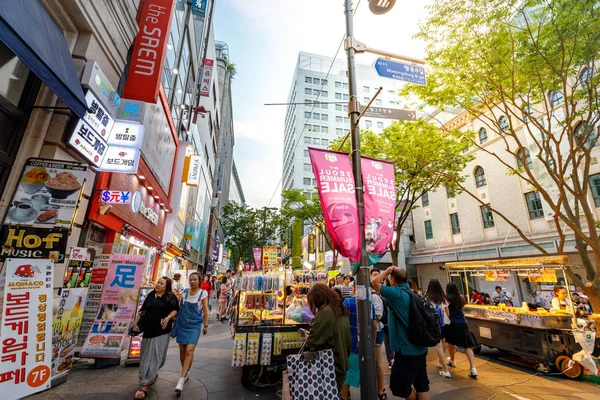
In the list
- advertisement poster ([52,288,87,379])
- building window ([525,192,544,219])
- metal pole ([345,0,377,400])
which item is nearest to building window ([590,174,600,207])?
building window ([525,192,544,219])

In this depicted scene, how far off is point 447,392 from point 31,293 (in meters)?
6.75

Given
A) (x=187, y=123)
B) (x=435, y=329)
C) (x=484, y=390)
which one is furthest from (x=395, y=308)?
(x=187, y=123)

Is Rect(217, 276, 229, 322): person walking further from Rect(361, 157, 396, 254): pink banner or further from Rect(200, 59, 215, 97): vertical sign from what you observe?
Rect(200, 59, 215, 97): vertical sign

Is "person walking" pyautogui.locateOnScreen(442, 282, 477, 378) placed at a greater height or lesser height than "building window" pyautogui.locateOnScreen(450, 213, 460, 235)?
lesser

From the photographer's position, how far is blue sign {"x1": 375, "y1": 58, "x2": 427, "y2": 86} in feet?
16.5

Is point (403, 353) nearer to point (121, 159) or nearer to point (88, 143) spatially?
point (88, 143)

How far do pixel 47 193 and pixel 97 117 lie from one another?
6.67 ft

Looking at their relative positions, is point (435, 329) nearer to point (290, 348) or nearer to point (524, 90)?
point (290, 348)

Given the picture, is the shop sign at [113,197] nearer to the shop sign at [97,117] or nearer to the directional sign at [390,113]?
the shop sign at [97,117]

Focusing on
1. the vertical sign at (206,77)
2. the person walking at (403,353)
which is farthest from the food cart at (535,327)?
the vertical sign at (206,77)

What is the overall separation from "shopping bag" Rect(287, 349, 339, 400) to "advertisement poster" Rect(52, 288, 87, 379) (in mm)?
4509

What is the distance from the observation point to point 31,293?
3.28m

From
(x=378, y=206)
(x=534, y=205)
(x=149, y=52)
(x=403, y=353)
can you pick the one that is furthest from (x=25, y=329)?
(x=534, y=205)

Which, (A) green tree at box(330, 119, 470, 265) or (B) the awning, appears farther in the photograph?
(A) green tree at box(330, 119, 470, 265)
